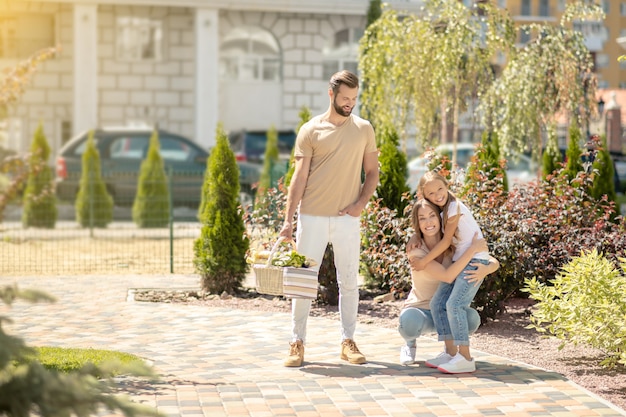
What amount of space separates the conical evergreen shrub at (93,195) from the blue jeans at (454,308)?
41.1 feet

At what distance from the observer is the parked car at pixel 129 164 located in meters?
22.1

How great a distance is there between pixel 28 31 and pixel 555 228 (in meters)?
26.4

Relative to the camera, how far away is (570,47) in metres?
20.4

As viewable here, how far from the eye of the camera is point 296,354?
25.9 ft

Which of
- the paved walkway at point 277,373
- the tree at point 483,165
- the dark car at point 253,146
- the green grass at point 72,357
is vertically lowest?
the paved walkway at point 277,373

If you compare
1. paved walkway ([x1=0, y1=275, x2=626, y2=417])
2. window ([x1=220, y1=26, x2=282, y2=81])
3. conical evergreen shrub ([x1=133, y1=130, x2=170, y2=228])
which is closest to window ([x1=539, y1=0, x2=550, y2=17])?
window ([x1=220, y1=26, x2=282, y2=81])

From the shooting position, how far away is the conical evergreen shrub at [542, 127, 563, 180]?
1604 centimetres

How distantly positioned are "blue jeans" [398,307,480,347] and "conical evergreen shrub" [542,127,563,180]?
6018mm

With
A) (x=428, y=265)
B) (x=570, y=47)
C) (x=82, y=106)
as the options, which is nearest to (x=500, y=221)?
(x=428, y=265)

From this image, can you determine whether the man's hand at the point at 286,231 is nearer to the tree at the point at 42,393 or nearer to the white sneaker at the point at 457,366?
the white sneaker at the point at 457,366

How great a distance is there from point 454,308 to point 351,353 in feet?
2.59

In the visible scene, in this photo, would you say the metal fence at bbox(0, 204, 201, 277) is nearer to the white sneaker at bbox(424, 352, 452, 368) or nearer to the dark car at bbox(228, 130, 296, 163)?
the dark car at bbox(228, 130, 296, 163)

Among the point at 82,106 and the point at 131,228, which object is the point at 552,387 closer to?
the point at 131,228

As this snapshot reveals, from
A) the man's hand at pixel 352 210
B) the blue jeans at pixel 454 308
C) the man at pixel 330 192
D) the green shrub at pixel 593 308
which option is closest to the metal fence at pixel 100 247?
the man at pixel 330 192
